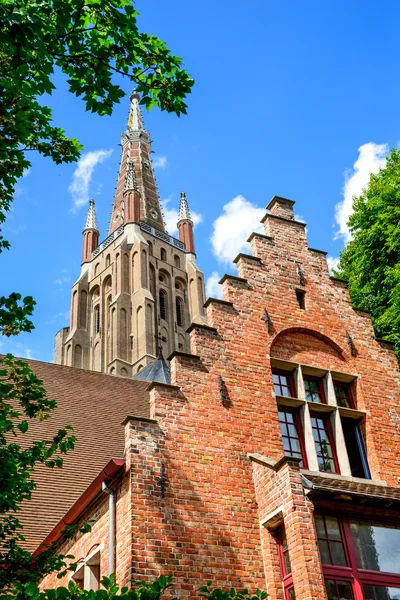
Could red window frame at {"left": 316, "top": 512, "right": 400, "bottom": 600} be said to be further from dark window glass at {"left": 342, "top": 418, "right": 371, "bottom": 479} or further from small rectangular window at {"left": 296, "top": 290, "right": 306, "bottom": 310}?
small rectangular window at {"left": 296, "top": 290, "right": 306, "bottom": 310}

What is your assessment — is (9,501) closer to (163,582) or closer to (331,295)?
(163,582)

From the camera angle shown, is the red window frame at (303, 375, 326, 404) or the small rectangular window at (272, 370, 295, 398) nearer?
the small rectangular window at (272, 370, 295, 398)

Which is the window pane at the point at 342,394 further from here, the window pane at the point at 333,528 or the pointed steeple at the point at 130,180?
the pointed steeple at the point at 130,180

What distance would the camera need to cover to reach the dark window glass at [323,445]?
10.7m

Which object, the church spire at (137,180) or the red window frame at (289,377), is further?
the church spire at (137,180)

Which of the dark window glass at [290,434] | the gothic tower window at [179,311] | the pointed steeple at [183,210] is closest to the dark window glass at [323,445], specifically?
the dark window glass at [290,434]

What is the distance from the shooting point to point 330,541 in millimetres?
8914

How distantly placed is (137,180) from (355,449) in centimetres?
6389

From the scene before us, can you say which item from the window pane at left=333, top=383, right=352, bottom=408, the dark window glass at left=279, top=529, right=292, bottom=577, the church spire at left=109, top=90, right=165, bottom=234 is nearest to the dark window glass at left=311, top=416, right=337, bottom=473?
the window pane at left=333, top=383, right=352, bottom=408

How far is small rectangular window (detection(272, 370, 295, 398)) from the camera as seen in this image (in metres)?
11.3

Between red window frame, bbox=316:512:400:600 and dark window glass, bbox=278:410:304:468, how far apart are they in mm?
1683

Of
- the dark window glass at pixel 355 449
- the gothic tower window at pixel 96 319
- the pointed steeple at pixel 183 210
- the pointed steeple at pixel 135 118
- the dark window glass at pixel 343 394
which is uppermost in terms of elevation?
the pointed steeple at pixel 135 118

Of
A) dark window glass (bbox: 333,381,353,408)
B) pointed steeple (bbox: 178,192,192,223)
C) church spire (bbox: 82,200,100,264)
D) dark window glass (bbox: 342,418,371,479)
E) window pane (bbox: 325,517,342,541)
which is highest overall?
pointed steeple (bbox: 178,192,192,223)

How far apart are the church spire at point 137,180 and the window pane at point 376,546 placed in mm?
55158
